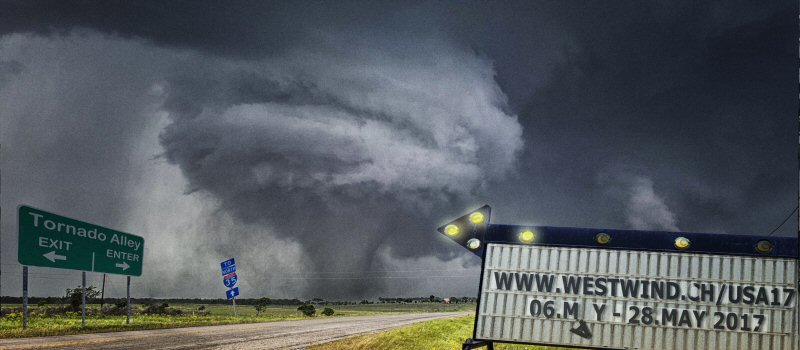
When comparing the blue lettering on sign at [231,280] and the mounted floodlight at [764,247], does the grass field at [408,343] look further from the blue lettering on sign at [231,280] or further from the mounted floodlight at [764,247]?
the blue lettering on sign at [231,280]

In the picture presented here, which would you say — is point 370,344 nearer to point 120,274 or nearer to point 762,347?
point 762,347

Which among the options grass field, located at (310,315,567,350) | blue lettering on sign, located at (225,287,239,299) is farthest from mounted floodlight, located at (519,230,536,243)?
blue lettering on sign, located at (225,287,239,299)

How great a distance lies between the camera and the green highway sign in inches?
797

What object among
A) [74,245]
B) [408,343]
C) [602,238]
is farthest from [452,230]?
[74,245]

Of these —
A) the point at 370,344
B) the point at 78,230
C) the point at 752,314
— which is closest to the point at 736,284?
the point at 752,314

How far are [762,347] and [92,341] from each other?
1634cm

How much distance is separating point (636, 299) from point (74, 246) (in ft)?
69.8

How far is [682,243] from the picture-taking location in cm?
956

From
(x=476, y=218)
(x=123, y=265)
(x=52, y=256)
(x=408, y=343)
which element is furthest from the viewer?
(x=123, y=265)

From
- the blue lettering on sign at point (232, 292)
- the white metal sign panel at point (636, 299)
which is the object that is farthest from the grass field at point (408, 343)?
the blue lettering on sign at point (232, 292)

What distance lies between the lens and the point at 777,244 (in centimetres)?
934

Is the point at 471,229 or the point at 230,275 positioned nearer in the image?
the point at 471,229

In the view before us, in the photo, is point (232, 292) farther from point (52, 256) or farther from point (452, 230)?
point (452, 230)

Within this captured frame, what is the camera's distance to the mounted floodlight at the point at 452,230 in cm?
1030
